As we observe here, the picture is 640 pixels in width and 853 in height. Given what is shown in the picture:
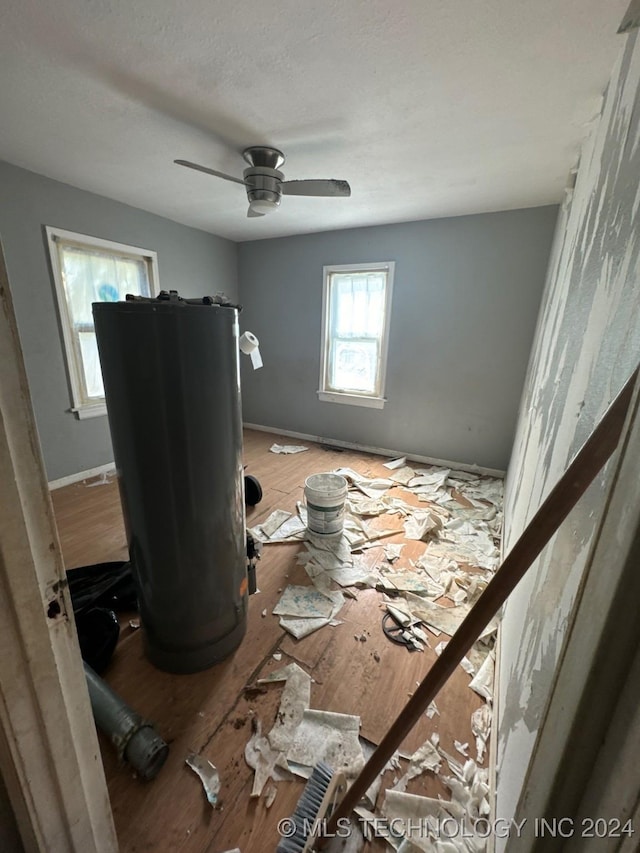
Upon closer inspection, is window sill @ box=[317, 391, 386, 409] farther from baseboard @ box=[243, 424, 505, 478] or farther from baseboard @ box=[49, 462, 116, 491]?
baseboard @ box=[49, 462, 116, 491]

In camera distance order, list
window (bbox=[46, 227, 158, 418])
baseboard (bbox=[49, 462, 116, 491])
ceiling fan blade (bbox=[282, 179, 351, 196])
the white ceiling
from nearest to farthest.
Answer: the white ceiling, ceiling fan blade (bbox=[282, 179, 351, 196]), window (bbox=[46, 227, 158, 418]), baseboard (bbox=[49, 462, 116, 491])

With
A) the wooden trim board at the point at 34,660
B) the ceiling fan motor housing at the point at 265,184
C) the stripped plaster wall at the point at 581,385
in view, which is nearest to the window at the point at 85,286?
the ceiling fan motor housing at the point at 265,184

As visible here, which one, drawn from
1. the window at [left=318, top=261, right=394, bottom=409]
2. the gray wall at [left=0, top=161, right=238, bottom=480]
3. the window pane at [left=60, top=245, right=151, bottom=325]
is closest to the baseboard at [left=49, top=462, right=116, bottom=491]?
the gray wall at [left=0, top=161, right=238, bottom=480]

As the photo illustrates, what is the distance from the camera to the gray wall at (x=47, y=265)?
243 cm

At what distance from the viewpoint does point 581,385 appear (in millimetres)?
807

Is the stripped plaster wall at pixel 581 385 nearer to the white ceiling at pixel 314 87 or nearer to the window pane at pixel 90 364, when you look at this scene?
the white ceiling at pixel 314 87

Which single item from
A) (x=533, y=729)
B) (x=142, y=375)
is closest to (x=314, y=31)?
(x=142, y=375)

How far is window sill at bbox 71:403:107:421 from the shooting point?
2989 mm

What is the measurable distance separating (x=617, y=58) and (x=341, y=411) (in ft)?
10.6

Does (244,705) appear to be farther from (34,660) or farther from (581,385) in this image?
(581,385)

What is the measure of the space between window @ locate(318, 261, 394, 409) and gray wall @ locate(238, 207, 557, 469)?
108mm

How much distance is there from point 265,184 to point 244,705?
2683 mm

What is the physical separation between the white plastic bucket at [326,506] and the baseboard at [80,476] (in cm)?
180

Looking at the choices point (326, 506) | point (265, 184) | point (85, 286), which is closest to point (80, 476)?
point (85, 286)
